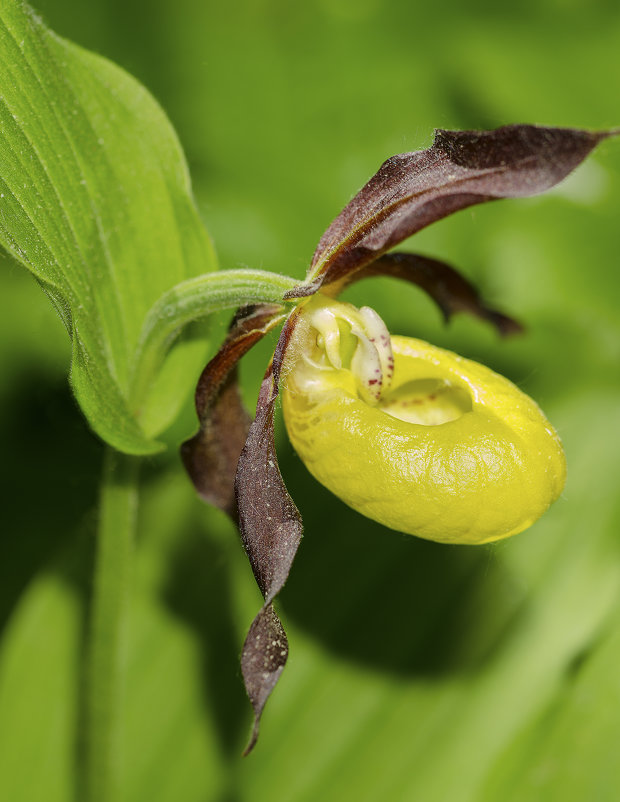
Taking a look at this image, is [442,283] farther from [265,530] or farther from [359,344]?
[265,530]

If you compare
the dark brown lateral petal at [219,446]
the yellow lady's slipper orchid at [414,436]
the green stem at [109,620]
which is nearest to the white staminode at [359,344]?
the yellow lady's slipper orchid at [414,436]

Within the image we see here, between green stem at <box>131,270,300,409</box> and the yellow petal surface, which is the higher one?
green stem at <box>131,270,300,409</box>

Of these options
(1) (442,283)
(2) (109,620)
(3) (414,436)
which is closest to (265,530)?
(3) (414,436)

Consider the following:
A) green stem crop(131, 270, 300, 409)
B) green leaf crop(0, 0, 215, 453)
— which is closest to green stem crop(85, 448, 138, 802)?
green leaf crop(0, 0, 215, 453)

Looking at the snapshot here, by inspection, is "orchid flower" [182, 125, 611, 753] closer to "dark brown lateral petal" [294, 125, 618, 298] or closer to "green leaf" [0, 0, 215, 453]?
"dark brown lateral petal" [294, 125, 618, 298]

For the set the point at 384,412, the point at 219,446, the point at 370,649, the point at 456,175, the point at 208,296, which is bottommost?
the point at 370,649

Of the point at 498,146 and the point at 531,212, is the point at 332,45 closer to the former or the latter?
the point at 531,212
